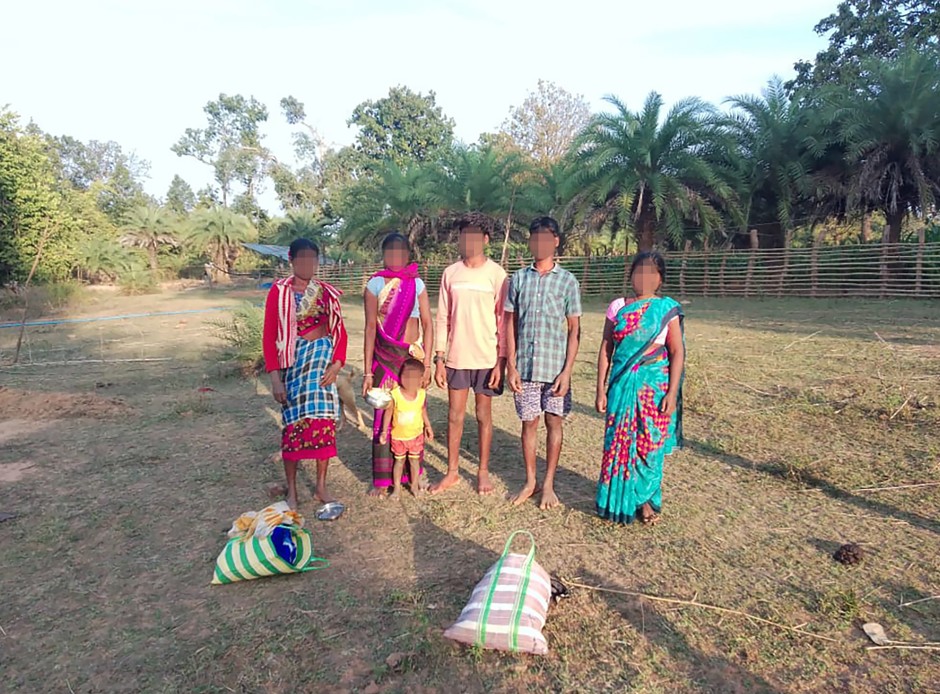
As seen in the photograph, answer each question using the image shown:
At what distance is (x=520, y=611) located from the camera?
2227mm

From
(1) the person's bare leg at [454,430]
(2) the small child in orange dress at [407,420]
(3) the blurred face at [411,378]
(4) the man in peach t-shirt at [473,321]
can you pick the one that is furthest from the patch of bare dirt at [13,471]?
(4) the man in peach t-shirt at [473,321]

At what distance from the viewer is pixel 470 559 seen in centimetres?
296

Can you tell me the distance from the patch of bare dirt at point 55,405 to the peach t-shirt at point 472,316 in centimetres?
411

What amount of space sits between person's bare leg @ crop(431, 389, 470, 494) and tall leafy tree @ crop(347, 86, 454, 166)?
40811 mm

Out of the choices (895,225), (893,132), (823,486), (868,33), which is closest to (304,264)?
(823,486)

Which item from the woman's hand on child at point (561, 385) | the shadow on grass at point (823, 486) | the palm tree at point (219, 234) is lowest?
the shadow on grass at point (823, 486)

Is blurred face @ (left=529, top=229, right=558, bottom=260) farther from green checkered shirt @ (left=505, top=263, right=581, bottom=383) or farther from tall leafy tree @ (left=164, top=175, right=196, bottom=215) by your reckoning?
tall leafy tree @ (left=164, top=175, right=196, bottom=215)

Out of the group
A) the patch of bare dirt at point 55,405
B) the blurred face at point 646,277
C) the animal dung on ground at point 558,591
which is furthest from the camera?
the patch of bare dirt at point 55,405

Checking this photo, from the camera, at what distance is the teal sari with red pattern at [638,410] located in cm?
316

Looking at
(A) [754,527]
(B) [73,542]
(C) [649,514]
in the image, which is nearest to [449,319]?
(C) [649,514]

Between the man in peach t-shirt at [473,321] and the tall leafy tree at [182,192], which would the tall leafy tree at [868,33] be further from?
the tall leafy tree at [182,192]

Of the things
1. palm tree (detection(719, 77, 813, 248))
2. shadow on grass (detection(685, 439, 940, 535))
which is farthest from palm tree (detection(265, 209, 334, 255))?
shadow on grass (detection(685, 439, 940, 535))

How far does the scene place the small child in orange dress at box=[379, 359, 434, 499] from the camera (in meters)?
3.74

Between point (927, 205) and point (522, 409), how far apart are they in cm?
1784
